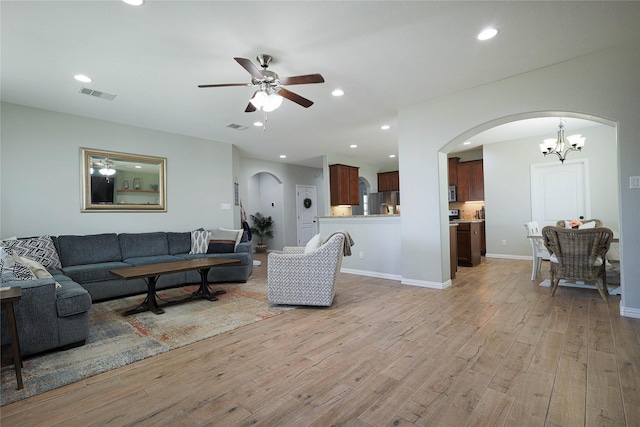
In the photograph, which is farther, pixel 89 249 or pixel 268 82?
pixel 89 249

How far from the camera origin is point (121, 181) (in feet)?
16.2

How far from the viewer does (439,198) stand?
411cm

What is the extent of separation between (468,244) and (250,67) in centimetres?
514

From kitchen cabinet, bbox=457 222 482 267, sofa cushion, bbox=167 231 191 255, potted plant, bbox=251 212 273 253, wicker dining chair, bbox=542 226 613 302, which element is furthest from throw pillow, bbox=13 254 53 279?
kitchen cabinet, bbox=457 222 482 267

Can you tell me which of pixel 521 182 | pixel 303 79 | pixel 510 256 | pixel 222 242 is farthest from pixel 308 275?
pixel 521 182

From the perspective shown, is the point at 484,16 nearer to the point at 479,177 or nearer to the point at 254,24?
the point at 254,24

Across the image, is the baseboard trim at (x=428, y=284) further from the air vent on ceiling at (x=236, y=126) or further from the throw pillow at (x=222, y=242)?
the air vent on ceiling at (x=236, y=126)

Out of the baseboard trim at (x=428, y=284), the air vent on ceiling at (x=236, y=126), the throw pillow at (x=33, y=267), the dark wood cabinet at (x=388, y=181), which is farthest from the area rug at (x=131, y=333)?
the dark wood cabinet at (x=388, y=181)

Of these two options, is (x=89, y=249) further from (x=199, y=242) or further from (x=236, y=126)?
(x=236, y=126)

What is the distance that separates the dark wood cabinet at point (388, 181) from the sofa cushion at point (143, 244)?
6.52m

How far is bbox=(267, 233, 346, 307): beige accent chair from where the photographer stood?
3.36 m

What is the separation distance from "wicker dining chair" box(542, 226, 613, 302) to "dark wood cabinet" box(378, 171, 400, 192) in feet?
18.6

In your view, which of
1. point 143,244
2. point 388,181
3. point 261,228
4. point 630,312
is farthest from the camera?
point 388,181

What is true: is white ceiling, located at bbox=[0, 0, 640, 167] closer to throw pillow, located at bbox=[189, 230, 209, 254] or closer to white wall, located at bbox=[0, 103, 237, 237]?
white wall, located at bbox=[0, 103, 237, 237]
